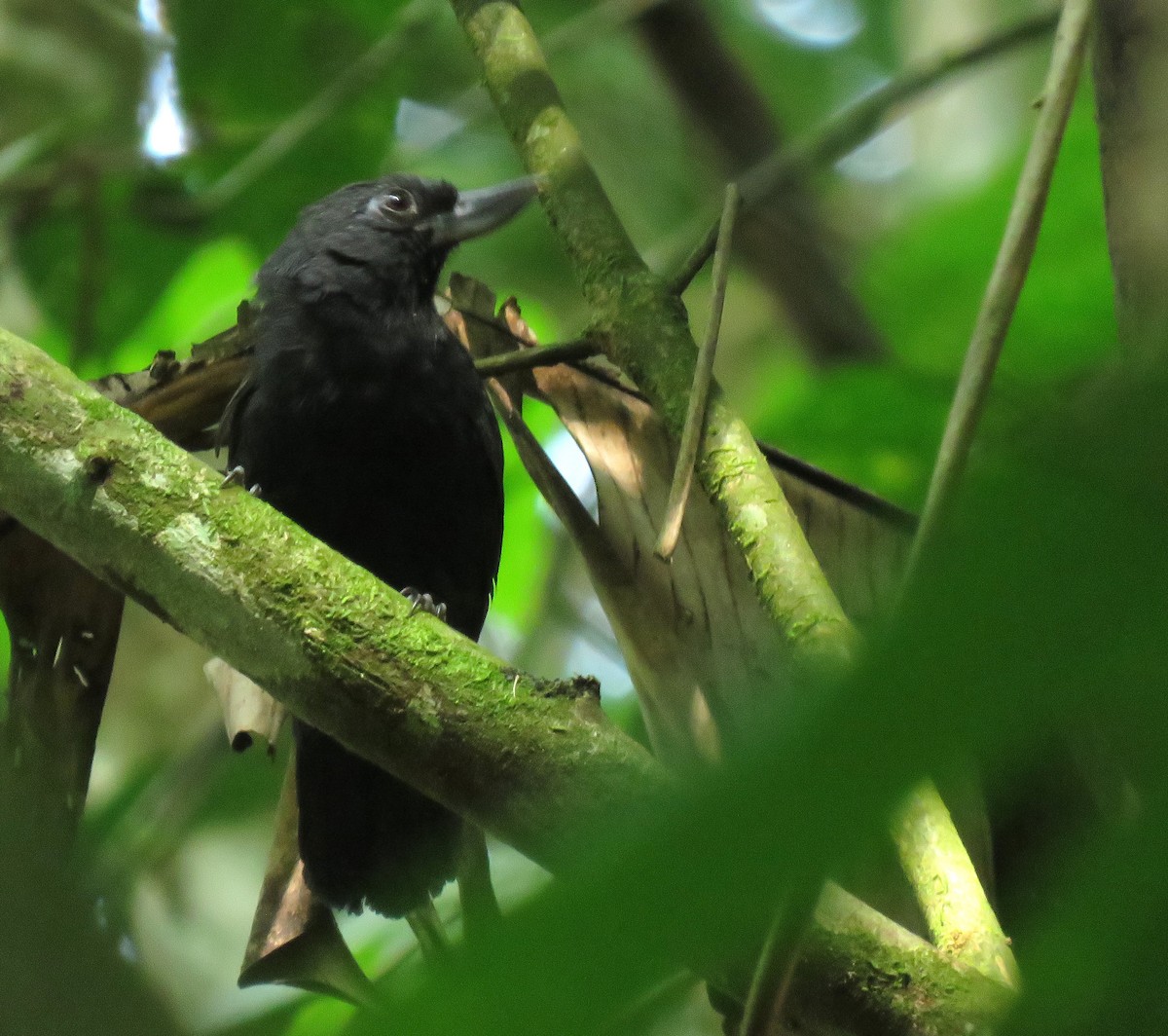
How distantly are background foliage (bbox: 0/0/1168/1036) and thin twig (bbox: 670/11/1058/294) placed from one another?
242 mm

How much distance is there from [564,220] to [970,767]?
1981mm

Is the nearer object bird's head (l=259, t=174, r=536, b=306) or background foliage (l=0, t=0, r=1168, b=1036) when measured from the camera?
background foliage (l=0, t=0, r=1168, b=1036)

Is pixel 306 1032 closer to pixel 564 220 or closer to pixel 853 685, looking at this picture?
pixel 564 220

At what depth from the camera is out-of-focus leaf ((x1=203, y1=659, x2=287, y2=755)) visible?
7.39 feet

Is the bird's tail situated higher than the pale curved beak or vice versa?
the pale curved beak

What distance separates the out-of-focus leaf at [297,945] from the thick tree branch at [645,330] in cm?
93

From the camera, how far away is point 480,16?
2648 mm

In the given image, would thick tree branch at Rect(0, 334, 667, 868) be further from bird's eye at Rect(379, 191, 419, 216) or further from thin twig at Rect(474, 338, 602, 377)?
bird's eye at Rect(379, 191, 419, 216)

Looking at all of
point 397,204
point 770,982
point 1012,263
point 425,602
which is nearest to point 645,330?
point 425,602

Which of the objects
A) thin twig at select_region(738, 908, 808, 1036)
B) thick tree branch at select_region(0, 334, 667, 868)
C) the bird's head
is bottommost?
thin twig at select_region(738, 908, 808, 1036)

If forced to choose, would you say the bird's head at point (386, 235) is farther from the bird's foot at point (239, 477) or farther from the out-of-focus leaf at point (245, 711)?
the out-of-focus leaf at point (245, 711)

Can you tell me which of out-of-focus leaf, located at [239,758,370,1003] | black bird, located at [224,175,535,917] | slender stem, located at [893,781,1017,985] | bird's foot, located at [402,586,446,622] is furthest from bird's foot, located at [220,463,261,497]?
→ slender stem, located at [893,781,1017,985]

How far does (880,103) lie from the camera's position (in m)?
3.20

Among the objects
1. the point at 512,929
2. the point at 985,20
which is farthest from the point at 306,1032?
the point at 985,20
